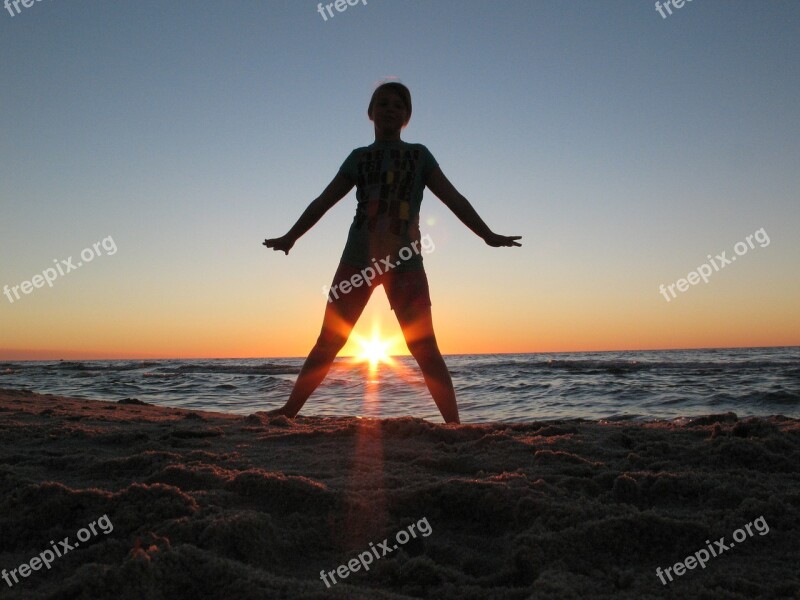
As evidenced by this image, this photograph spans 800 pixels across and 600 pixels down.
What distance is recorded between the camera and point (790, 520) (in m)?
1.52

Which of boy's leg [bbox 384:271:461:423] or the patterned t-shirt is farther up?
the patterned t-shirt

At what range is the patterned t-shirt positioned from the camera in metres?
3.52

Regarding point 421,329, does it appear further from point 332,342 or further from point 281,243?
point 281,243

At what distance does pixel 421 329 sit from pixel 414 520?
1951 millimetres

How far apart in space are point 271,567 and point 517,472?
3.46ft

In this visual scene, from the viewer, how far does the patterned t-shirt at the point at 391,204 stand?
3.52m

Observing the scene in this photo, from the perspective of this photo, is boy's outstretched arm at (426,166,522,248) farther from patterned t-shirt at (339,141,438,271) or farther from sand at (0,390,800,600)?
sand at (0,390,800,600)

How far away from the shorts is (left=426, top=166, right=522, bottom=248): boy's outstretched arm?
443 mm

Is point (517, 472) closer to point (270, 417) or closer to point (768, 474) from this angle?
point (768, 474)

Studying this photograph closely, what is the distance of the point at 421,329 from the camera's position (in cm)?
351

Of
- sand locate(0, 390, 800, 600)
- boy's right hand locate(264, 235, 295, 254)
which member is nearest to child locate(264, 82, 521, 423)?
boy's right hand locate(264, 235, 295, 254)

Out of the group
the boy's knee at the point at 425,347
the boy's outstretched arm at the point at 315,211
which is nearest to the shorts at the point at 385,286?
the boy's knee at the point at 425,347

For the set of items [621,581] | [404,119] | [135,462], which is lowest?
[621,581]

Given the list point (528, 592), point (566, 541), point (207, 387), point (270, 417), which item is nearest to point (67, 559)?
point (528, 592)
